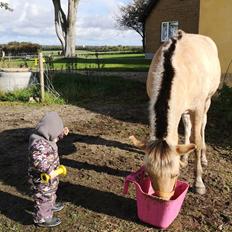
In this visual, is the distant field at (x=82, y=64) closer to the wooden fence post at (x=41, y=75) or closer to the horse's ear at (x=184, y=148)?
the wooden fence post at (x=41, y=75)

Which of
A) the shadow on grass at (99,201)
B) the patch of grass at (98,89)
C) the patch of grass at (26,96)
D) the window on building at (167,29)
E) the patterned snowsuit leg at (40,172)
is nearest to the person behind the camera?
the patterned snowsuit leg at (40,172)

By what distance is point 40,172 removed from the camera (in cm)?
402

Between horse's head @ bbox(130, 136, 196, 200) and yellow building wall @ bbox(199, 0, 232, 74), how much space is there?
245 inches

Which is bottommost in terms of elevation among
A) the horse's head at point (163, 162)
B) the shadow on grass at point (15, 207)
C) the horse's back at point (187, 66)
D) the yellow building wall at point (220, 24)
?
the shadow on grass at point (15, 207)

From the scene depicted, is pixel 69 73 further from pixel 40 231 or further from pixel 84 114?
pixel 40 231

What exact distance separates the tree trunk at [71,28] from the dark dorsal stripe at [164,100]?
28124mm

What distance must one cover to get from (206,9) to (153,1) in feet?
58.3

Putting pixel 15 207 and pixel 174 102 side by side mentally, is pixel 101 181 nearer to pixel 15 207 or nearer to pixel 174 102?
pixel 15 207

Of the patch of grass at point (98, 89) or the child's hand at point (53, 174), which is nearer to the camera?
the child's hand at point (53, 174)

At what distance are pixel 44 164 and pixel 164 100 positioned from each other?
1.33 m

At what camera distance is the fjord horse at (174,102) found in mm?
3554

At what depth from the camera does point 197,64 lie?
4898 mm

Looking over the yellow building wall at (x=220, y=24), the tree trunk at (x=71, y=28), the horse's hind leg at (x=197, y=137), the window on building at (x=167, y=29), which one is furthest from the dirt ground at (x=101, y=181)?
the tree trunk at (x=71, y=28)

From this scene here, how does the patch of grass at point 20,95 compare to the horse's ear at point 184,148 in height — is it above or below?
below
